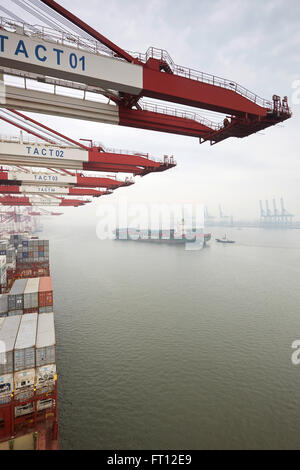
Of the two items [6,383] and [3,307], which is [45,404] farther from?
[3,307]

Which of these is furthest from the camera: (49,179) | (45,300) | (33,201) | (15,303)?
(33,201)

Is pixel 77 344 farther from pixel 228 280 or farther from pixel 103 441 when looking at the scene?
pixel 228 280

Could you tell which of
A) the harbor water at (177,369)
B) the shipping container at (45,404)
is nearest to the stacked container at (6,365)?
the shipping container at (45,404)

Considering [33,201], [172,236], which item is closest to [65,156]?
[33,201]

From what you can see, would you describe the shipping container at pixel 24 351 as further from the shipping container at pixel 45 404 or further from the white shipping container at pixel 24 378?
the shipping container at pixel 45 404

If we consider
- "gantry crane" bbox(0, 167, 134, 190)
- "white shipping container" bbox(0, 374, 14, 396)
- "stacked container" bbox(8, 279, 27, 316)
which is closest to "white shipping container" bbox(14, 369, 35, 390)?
"white shipping container" bbox(0, 374, 14, 396)

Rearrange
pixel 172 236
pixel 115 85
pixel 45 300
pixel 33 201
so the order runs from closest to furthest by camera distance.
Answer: pixel 115 85 → pixel 45 300 → pixel 33 201 → pixel 172 236

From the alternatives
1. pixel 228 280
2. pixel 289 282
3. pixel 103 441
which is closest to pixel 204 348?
pixel 103 441
